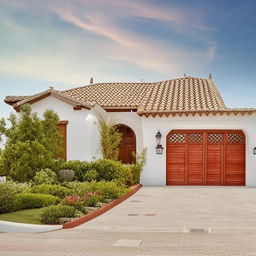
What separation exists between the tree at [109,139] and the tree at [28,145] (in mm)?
3419

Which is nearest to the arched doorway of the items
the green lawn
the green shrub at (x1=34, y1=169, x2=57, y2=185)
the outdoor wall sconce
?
the outdoor wall sconce

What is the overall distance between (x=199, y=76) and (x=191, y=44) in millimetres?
10759

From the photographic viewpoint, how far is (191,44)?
23.5m

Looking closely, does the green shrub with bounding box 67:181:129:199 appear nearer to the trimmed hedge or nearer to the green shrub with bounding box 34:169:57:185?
the green shrub with bounding box 34:169:57:185

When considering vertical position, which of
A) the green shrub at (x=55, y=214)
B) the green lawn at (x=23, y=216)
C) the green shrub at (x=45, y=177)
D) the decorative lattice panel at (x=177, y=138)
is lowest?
the green lawn at (x=23, y=216)

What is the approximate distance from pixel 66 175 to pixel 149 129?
5.91 m

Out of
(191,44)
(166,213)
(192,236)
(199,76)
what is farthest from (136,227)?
(199,76)

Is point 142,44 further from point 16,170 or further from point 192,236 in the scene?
point 192,236

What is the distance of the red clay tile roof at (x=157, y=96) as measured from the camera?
2640cm

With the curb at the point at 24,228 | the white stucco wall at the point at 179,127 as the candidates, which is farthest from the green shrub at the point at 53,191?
the white stucco wall at the point at 179,127

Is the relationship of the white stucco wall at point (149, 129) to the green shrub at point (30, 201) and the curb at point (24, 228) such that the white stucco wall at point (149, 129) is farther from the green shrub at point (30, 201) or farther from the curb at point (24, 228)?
the curb at point (24, 228)

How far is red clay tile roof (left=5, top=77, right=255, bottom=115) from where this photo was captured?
26.4 m

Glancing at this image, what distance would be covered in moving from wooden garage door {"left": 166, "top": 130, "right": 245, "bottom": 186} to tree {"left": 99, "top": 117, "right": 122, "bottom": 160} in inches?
104

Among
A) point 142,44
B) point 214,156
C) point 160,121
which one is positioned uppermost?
point 142,44
